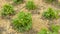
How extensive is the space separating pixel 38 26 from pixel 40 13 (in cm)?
59

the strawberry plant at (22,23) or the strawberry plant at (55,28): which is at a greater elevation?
the strawberry plant at (22,23)

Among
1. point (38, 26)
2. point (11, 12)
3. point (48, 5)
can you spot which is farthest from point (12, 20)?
point (48, 5)

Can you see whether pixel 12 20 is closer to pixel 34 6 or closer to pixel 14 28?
pixel 14 28

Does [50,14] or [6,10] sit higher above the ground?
[6,10]

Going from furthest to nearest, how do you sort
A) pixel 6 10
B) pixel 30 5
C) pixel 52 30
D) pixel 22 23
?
pixel 30 5 → pixel 6 10 → pixel 52 30 → pixel 22 23

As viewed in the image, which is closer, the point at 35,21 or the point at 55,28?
the point at 55,28

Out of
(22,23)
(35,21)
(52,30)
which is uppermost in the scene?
(22,23)

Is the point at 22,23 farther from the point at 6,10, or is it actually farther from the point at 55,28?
the point at 55,28

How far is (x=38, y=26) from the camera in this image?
544 cm

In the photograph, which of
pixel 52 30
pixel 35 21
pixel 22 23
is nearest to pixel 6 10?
pixel 22 23

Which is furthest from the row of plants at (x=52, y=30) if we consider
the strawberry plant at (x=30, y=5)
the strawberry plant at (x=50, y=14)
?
the strawberry plant at (x=30, y=5)

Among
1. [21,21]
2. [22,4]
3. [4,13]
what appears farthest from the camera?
[22,4]

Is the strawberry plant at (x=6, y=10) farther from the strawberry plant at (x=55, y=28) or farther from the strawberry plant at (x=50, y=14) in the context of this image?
the strawberry plant at (x=55, y=28)

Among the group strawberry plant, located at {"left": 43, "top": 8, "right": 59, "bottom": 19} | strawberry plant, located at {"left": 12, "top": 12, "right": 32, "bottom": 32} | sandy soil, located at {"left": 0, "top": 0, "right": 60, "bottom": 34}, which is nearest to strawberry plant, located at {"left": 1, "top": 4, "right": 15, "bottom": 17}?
sandy soil, located at {"left": 0, "top": 0, "right": 60, "bottom": 34}
